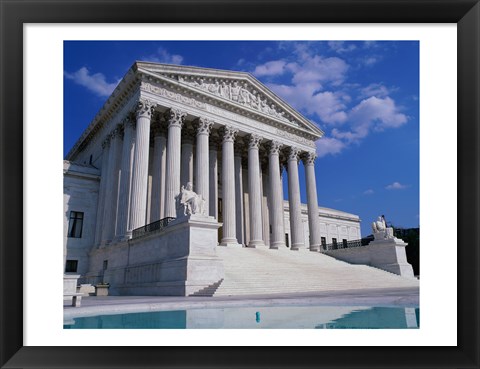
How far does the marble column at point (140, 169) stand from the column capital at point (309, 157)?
19.0 meters

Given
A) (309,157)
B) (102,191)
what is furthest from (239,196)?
→ (102,191)

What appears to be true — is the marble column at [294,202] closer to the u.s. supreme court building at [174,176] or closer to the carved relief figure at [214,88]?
the u.s. supreme court building at [174,176]

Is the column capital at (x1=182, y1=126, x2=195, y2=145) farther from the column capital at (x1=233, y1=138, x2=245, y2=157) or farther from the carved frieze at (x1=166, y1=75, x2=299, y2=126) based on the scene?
the column capital at (x1=233, y1=138, x2=245, y2=157)

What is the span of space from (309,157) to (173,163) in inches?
705

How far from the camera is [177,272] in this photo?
20.8 m

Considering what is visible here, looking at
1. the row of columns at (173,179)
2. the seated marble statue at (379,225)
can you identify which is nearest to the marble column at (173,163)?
the row of columns at (173,179)

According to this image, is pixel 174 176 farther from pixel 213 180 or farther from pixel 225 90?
pixel 225 90

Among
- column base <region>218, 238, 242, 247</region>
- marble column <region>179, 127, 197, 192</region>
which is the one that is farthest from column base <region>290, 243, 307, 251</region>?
marble column <region>179, 127, 197, 192</region>

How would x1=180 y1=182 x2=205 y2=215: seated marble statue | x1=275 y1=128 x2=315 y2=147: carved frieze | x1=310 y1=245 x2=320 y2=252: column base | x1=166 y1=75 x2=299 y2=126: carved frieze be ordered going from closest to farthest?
x1=180 y1=182 x2=205 y2=215: seated marble statue < x1=166 y1=75 x2=299 y2=126: carved frieze < x1=310 y1=245 x2=320 y2=252: column base < x1=275 y1=128 x2=315 y2=147: carved frieze

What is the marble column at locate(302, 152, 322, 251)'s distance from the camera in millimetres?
40969

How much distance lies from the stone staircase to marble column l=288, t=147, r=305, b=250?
6.35 metres

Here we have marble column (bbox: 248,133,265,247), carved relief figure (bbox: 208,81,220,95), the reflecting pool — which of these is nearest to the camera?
the reflecting pool
